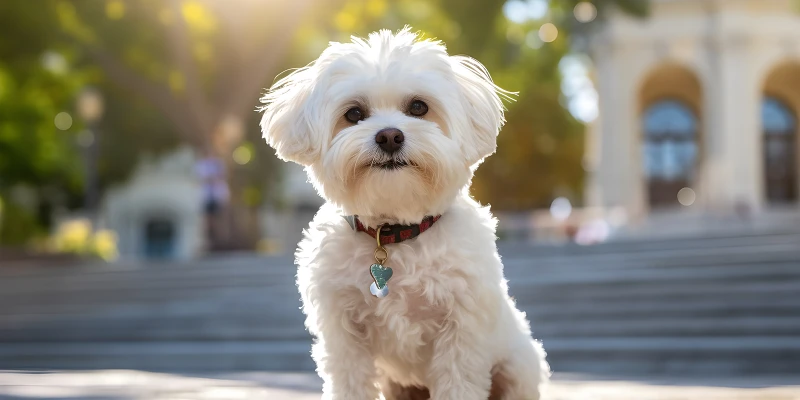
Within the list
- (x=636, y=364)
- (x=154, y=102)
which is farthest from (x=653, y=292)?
(x=154, y=102)

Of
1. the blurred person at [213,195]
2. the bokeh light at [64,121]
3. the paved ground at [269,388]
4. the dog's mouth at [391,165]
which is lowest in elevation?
the paved ground at [269,388]

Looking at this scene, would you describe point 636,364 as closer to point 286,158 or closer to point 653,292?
point 653,292

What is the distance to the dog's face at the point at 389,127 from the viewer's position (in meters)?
3.40

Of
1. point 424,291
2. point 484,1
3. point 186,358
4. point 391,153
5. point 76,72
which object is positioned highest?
point 76,72

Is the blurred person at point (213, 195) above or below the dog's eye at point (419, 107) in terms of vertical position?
above

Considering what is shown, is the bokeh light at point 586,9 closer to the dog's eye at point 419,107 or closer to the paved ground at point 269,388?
the paved ground at point 269,388

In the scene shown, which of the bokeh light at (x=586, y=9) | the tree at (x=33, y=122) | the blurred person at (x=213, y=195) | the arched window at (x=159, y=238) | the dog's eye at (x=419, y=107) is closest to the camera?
the dog's eye at (x=419, y=107)

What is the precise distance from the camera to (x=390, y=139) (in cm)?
336

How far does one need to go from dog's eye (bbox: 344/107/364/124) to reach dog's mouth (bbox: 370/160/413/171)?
0.86 feet

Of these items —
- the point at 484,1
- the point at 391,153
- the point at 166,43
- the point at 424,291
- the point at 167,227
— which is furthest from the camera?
the point at 167,227

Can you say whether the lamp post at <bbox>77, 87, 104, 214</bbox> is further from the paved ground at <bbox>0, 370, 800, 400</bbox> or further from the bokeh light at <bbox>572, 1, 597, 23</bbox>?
the paved ground at <bbox>0, 370, 800, 400</bbox>

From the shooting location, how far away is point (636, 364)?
281 inches

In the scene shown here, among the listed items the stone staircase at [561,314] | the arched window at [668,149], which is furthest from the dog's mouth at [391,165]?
the arched window at [668,149]

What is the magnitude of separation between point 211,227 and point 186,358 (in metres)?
10.9
